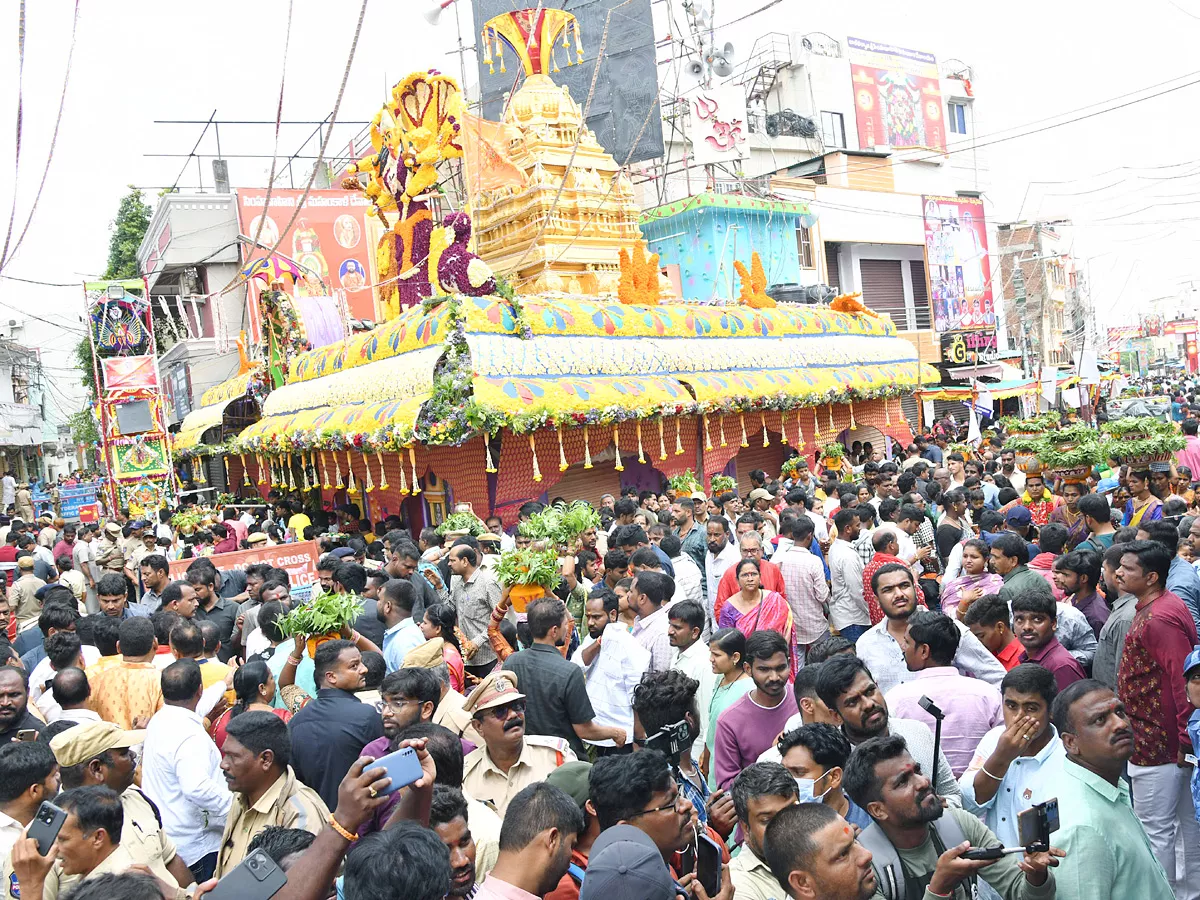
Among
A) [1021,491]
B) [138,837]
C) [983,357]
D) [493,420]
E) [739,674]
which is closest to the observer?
[138,837]

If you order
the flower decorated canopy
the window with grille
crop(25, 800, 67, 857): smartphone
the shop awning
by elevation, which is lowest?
crop(25, 800, 67, 857): smartphone

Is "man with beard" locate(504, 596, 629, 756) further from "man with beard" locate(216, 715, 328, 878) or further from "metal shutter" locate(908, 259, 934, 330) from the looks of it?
"metal shutter" locate(908, 259, 934, 330)

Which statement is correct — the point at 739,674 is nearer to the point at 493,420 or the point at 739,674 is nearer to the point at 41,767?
the point at 41,767

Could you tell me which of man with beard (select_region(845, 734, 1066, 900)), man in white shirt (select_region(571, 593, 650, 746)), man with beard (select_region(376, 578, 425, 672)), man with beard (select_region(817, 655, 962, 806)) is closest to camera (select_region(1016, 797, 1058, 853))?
man with beard (select_region(845, 734, 1066, 900))

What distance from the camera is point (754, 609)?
20.2 ft

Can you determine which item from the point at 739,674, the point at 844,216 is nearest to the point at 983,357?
the point at 844,216

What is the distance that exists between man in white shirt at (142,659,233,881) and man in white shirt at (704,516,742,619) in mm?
4676

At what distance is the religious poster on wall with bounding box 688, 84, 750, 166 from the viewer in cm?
2792

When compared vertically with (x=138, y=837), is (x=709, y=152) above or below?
above

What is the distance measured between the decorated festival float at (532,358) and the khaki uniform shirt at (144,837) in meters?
9.54

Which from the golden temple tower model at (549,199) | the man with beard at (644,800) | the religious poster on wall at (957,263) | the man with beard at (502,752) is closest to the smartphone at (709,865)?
the man with beard at (644,800)

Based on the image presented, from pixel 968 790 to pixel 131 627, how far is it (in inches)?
178

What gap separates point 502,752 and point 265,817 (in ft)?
3.23

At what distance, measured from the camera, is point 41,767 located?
3.97m
